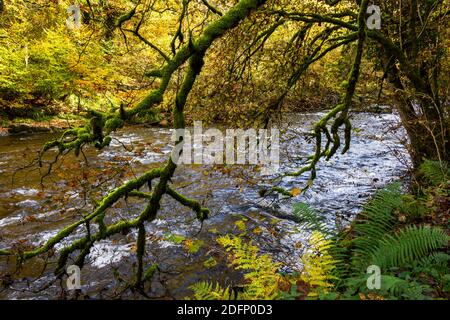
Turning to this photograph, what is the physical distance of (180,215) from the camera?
299 inches

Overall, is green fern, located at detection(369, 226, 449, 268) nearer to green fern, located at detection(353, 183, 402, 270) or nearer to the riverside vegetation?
the riverside vegetation

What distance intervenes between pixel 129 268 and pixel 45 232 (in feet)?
Result: 7.27

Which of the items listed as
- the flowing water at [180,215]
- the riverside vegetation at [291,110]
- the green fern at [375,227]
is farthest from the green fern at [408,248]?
the flowing water at [180,215]

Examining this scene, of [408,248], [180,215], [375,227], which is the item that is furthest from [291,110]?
[408,248]

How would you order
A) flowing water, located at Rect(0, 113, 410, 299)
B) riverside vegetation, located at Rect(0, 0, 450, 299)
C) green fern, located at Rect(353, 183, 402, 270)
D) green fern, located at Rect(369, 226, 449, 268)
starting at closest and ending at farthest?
riverside vegetation, located at Rect(0, 0, 450, 299) < green fern, located at Rect(369, 226, 449, 268) < green fern, located at Rect(353, 183, 402, 270) < flowing water, located at Rect(0, 113, 410, 299)

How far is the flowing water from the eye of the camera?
536 centimetres

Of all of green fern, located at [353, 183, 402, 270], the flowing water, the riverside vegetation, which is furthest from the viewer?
the flowing water

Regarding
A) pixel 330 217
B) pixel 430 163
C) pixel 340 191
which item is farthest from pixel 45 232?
pixel 430 163

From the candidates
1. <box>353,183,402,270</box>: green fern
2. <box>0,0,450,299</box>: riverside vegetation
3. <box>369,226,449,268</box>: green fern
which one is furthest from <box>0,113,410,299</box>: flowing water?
<box>369,226,449,268</box>: green fern

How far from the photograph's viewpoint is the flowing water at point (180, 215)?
536 cm

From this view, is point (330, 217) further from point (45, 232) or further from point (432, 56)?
point (45, 232)
